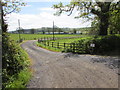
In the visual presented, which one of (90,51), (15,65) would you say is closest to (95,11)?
(90,51)

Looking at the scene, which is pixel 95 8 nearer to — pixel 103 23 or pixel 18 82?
pixel 103 23

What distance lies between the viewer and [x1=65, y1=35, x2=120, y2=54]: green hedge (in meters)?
11.0

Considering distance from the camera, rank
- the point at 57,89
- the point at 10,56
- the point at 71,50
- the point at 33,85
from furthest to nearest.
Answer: the point at 71,50, the point at 10,56, the point at 33,85, the point at 57,89

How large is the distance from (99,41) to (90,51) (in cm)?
159

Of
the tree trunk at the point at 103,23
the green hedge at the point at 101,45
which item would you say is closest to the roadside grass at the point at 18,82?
the green hedge at the point at 101,45

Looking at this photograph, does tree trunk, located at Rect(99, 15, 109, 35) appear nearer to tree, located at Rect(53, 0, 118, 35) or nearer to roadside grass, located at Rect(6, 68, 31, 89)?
tree, located at Rect(53, 0, 118, 35)

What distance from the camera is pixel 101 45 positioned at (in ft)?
35.8

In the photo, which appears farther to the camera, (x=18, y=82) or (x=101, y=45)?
(x=101, y=45)

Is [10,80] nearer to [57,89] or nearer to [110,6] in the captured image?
[57,89]

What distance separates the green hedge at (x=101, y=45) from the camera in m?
11.0

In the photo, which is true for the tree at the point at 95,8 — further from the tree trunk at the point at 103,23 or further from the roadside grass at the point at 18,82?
the roadside grass at the point at 18,82

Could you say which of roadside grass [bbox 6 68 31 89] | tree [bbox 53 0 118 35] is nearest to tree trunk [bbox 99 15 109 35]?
tree [bbox 53 0 118 35]

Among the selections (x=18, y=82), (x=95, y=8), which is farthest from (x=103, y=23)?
(x=18, y=82)

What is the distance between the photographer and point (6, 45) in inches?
221
